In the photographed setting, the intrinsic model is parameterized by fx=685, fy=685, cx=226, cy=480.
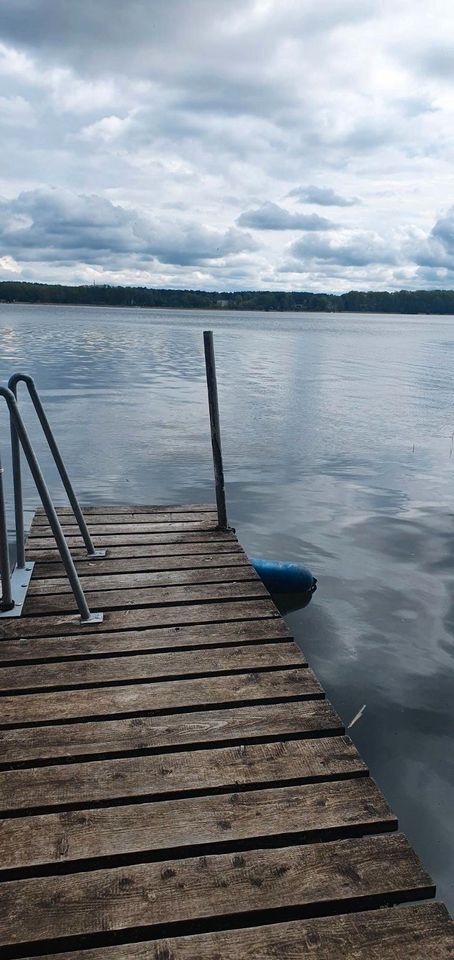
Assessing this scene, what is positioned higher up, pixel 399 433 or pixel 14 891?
pixel 14 891

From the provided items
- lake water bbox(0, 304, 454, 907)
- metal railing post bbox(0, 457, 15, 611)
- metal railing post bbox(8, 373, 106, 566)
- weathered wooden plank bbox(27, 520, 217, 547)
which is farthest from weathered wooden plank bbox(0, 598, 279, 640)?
weathered wooden plank bbox(27, 520, 217, 547)

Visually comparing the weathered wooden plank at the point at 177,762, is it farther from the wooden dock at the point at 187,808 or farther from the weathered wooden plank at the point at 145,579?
the weathered wooden plank at the point at 145,579

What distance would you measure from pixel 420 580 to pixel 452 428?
11921 mm

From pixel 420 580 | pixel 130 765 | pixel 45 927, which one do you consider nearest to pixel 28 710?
pixel 130 765

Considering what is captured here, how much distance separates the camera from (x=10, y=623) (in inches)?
169

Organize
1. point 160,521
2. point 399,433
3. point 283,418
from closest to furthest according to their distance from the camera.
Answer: point 160,521 < point 399,433 < point 283,418

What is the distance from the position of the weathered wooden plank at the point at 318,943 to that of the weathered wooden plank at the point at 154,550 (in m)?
3.55

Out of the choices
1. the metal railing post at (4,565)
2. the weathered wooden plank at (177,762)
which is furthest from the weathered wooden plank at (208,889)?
the metal railing post at (4,565)

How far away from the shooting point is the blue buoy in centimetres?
680

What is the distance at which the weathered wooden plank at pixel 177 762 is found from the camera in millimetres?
2781

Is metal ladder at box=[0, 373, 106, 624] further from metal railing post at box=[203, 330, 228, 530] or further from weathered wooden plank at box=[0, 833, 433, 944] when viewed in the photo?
weathered wooden plank at box=[0, 833, 433, 944]

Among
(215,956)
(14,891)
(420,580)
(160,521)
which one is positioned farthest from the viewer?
(420,580)

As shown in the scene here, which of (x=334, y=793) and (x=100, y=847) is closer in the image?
(x=100, y=847)

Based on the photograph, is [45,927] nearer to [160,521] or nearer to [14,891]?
[14,891]
